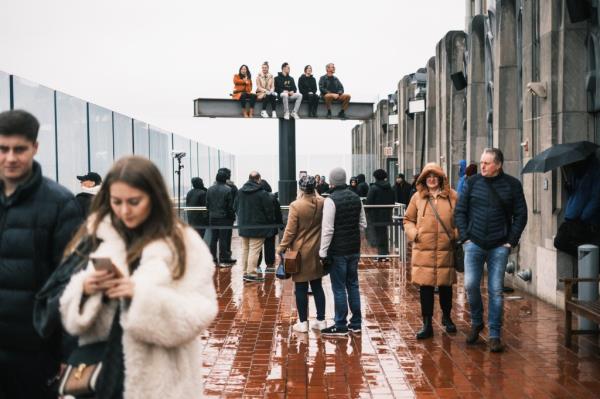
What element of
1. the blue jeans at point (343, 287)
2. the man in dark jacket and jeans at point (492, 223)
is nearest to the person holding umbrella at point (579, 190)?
the man in dark jacket and jeans at point (492, 223)

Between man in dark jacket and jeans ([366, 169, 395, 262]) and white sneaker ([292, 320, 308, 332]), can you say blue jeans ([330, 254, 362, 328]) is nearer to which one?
white sneaker ([292, 320, 308, 332])

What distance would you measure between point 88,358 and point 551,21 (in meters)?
8.88

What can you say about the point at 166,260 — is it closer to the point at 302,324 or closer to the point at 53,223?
the point at 53,223

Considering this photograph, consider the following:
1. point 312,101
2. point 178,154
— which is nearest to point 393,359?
point 178,154

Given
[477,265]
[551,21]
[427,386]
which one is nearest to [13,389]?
[427,386]

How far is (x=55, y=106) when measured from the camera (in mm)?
9914

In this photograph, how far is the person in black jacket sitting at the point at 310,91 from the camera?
77.6ft

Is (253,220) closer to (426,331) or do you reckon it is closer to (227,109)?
(426,331)

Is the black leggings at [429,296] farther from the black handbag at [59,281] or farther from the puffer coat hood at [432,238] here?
the black handbag at [59,281]

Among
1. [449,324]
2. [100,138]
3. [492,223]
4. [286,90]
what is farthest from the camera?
[286,90]

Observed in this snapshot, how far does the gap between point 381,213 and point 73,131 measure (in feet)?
22.2

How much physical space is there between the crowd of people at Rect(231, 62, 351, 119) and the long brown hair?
20.1 meters

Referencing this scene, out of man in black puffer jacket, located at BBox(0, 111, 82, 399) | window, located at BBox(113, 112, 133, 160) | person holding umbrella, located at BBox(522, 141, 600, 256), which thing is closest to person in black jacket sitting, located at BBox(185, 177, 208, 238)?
window, located at BBox(113, 112, 133, 160)

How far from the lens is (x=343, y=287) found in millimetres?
8797
